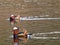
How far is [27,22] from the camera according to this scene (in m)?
9.59

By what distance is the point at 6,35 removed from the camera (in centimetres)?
792

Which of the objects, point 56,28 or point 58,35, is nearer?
point 58,35

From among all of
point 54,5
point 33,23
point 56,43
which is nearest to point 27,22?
point 33,23

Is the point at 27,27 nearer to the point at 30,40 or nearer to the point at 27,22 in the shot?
the point at 27,22

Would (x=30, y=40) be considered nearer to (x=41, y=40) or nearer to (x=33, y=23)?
(x=41, y=40)

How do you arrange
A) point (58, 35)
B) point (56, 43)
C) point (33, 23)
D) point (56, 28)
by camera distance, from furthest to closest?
point (33, 23)
point (56, 28)
point (58, 35)
point (56, 43)

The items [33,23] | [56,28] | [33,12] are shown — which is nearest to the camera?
[56,28]

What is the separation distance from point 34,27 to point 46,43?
1.87 metres

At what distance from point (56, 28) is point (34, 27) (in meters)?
0.82

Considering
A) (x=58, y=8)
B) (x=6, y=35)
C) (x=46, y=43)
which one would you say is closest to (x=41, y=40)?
(x=46, y=43)

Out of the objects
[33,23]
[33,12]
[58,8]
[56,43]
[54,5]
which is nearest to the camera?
[56,43]

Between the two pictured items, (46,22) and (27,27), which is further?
(46,22)

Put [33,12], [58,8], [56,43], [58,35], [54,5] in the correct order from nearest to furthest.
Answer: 1. [56,43]
2. [58,35]
3. [33,12]
4. [58,8]
5. [54,5]

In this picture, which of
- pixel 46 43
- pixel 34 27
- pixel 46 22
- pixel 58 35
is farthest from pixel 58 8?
pixel 46 43
